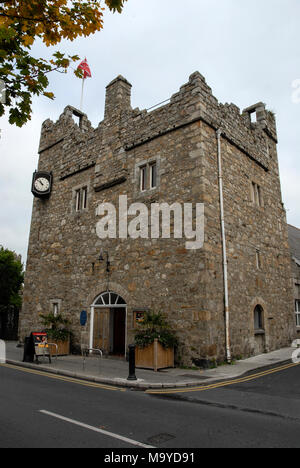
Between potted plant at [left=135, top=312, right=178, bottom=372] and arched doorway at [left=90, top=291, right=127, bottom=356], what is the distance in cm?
215

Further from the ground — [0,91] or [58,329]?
[0,91]

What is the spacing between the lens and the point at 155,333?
9.76 m

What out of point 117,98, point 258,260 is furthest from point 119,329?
point 117,98

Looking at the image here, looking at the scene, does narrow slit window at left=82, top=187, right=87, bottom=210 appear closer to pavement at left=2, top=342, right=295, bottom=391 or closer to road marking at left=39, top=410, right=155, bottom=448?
pavement at left=2, top=342, right=295, bottom=391

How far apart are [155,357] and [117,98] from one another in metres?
10.9

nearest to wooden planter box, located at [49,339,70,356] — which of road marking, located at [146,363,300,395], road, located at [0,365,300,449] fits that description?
road, located at [0,365,300,449]

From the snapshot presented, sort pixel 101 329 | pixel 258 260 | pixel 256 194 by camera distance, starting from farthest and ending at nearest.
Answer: pixel 256 194, pixel 258 260, pixel 101 329

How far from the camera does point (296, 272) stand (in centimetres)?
1689

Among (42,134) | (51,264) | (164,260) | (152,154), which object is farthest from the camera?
(42,134)

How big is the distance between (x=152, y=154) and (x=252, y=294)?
654 centimetres

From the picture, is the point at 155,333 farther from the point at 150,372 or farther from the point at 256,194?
the point at 256,194

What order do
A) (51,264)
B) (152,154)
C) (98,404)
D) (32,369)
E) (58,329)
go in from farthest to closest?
(51,264)
(58,329)
(152,154)
(32,369)
(98,404)
